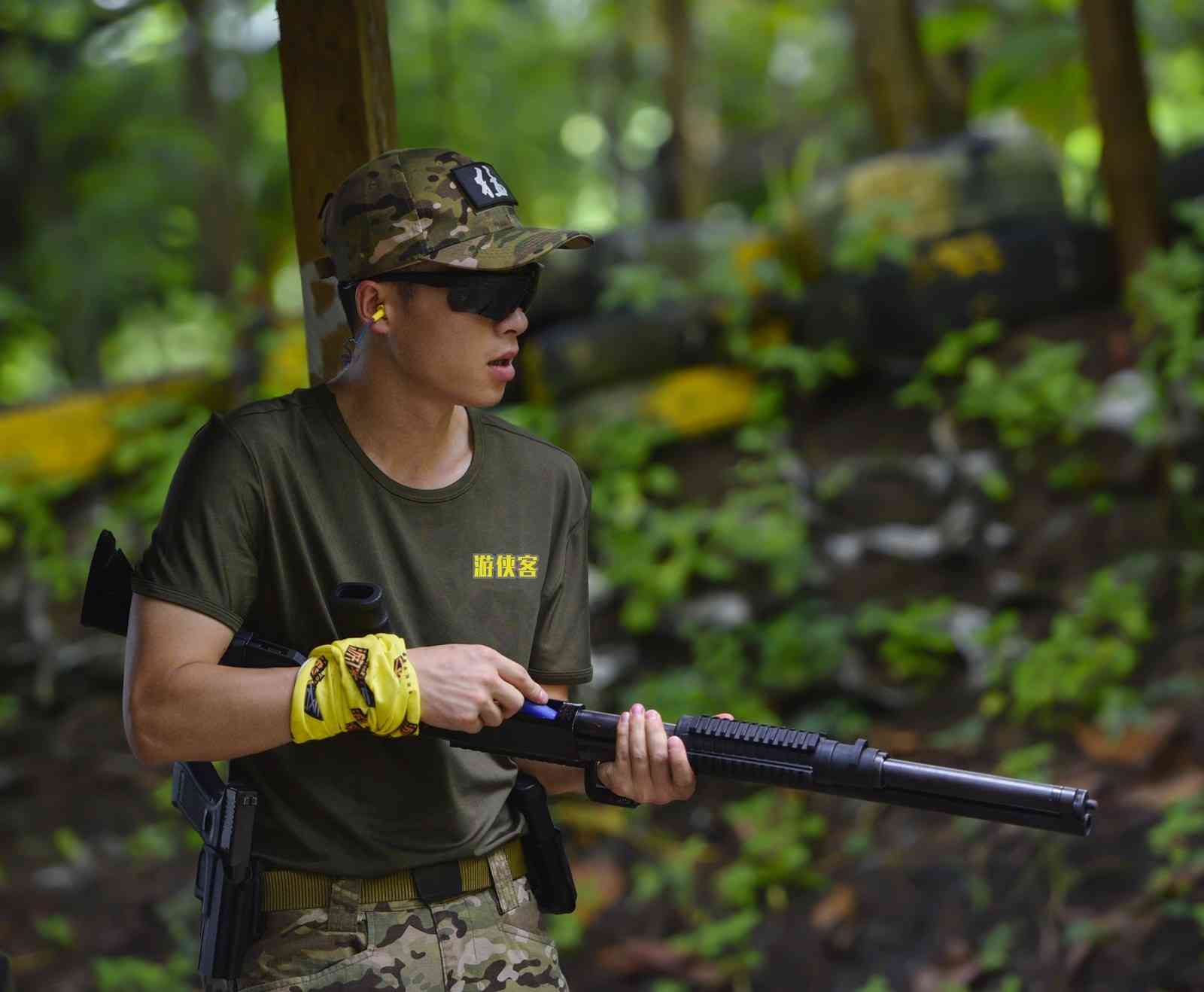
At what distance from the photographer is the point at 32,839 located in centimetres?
739

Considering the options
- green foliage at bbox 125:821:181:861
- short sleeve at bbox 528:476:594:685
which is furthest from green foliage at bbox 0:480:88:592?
short sleeve at bbox 528:476:594:685

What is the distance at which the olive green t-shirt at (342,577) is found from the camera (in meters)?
2.51

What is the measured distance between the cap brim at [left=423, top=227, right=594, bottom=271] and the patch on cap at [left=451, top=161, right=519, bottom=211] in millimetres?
70

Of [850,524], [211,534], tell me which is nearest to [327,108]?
[211,534]

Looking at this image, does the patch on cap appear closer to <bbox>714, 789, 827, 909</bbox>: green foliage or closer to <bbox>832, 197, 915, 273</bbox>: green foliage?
<bbox>714, 789, 827, 909</bbox>: green foliage

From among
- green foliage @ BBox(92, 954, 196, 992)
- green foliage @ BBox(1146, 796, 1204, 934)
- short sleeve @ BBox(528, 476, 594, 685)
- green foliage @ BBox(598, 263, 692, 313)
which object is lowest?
green foliage @ BBox(92, 954, 196, 992)

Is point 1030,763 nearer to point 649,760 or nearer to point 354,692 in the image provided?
point 649,760

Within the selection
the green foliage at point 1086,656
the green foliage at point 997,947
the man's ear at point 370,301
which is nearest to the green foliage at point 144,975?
the green foliage at point 997,947

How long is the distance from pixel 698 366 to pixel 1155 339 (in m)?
2.63

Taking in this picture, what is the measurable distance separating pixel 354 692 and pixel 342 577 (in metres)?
0.29

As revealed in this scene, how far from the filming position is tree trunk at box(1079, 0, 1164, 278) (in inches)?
303

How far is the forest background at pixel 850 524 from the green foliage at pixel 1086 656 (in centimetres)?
2

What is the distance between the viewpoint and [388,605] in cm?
265

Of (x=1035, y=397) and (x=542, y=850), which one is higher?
(x=1035, y=397)
